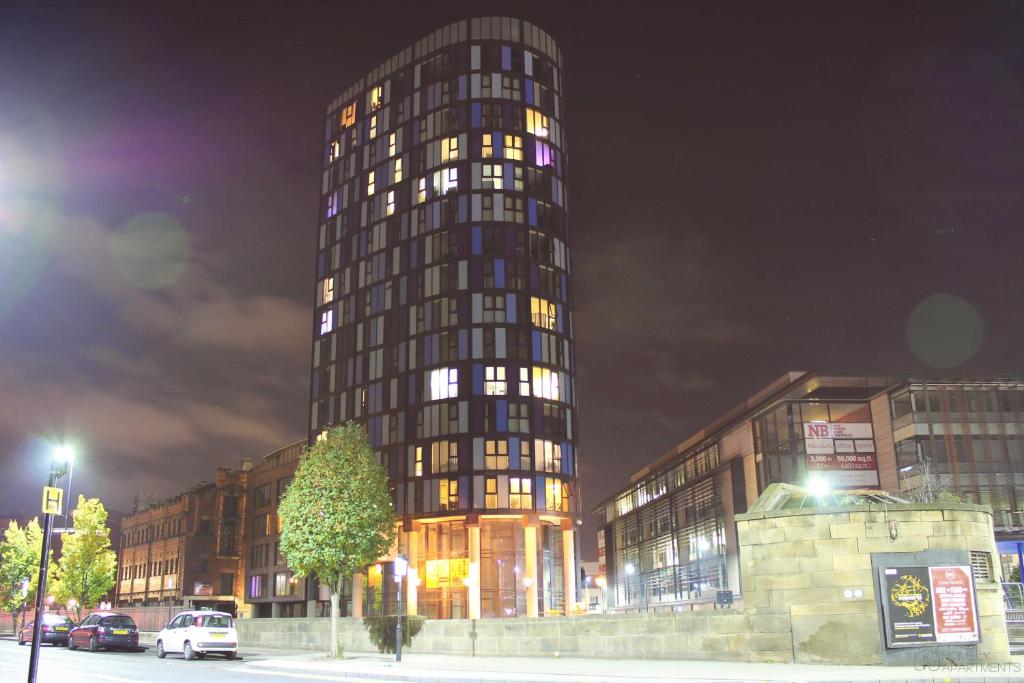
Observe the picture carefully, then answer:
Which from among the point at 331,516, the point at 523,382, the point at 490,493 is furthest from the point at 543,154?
the point at 331,516

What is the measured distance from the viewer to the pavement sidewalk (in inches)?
756

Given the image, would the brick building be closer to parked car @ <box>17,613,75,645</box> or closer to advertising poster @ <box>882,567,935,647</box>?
parked car @ <box>17,613,75,645</box>

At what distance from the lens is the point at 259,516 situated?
99.6 metres

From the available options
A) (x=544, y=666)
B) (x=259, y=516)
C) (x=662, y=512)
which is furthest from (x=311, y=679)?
(x=662, y=512)

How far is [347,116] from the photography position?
96.4 metres

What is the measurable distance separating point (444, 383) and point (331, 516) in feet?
137

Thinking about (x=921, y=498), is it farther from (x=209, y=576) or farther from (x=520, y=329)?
(x=209, y=576)

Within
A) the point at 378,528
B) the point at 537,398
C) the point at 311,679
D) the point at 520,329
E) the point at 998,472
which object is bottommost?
the point at 311,679

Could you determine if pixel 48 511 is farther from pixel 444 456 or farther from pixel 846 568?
pixel 444 456

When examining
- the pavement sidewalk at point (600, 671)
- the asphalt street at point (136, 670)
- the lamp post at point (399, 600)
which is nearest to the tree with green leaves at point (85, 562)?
the asphalt street at point (136, 670)

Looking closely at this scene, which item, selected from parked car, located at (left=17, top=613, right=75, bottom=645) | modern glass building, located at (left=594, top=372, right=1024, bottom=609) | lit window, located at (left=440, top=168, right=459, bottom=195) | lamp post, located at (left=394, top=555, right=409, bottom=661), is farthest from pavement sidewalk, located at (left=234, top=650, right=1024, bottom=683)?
lit window, located at (left=440, top=168, right=459, bottom=195)

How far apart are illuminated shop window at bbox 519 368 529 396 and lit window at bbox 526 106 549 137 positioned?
23.8 metres

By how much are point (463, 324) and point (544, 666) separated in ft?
183

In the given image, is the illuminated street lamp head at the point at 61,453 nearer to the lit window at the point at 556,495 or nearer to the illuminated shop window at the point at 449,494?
the illuminated shop window at the point at 449,494
